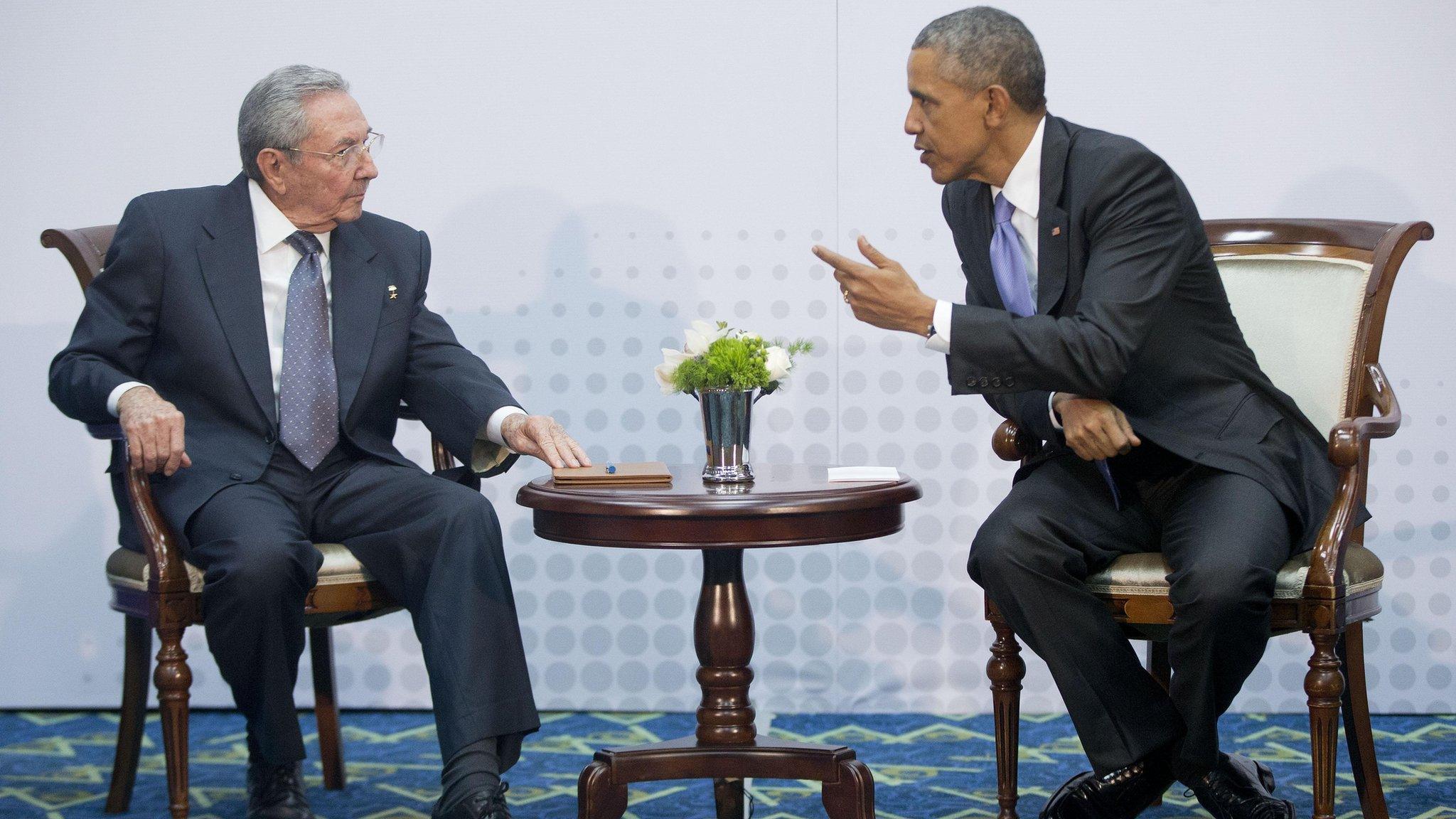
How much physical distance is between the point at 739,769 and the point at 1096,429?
909 mm

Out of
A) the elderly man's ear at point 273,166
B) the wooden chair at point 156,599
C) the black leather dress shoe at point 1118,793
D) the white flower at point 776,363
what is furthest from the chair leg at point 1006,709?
the elderly man's ear at point 273,166

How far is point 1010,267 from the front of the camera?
277cm

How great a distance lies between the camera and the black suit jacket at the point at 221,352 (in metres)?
2.80

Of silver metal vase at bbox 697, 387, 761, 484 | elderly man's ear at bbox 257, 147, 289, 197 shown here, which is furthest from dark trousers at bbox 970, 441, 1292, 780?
elderly man's ear at bbox 257, 147, 289, 197

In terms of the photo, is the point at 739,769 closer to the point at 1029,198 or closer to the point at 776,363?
the point at 776,363

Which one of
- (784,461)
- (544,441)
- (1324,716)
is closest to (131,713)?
(544,441)

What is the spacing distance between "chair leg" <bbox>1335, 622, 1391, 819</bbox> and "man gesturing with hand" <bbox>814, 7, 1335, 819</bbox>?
0.19 metres

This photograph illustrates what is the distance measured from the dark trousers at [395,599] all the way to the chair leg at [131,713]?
423 mm

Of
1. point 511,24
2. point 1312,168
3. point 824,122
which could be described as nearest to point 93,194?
point 511,24

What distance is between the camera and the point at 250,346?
2.88 metres

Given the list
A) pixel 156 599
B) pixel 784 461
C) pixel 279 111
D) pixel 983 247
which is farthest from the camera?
pixel 784 461

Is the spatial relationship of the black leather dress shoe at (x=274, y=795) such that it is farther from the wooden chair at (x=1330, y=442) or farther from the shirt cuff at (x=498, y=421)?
the wooden chair at (x=1330, y=442)

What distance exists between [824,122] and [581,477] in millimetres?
1635

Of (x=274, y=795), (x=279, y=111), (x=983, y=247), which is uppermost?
(x=279, y=111)
